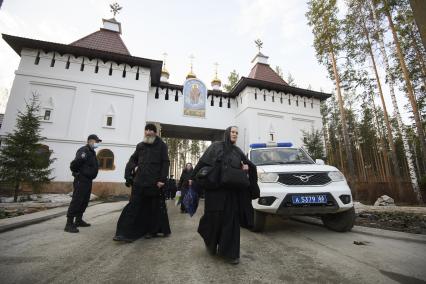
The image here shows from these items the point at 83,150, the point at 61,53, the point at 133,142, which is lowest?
the point at 83,150

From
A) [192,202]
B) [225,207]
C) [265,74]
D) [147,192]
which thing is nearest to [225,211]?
[225,207]

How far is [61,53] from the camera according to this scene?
16.2m

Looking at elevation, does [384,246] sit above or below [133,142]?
below

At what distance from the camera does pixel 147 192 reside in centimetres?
369

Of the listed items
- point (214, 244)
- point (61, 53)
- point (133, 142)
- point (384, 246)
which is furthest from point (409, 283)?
point (61, 53)

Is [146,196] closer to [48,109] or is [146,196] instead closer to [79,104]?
[79,104]

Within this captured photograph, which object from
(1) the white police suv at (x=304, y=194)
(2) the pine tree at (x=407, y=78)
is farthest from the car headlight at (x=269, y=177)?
(2) the pine tree at (x=407, y=78)

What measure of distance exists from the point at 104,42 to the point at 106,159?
10579mm

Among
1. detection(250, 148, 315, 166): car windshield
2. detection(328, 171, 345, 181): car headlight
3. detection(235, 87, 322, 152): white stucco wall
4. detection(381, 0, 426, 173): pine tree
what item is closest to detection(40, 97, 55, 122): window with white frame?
detection(235, 87, 322, 152): white stucco wall

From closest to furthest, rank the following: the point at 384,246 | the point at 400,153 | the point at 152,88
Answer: the point at 384,246 → the point at 152,88 → the point at 400,153

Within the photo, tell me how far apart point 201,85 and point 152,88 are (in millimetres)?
4515

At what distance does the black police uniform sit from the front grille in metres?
3.97

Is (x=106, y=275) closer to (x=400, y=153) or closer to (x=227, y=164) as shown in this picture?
(x=227, y=164)

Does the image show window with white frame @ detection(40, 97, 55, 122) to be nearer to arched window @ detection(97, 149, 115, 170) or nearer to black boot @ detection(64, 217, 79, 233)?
arched window @ detection(97, 149, 115, 170)
